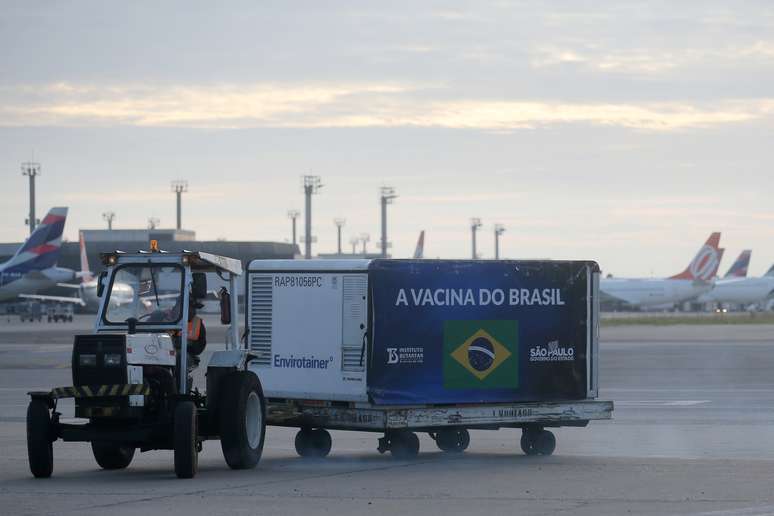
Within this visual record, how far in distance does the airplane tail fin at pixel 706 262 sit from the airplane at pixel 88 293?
190 ft

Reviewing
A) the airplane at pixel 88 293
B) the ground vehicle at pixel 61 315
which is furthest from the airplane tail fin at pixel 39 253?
the ground vehicle at pixel 61 315

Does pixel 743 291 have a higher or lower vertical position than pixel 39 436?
higher

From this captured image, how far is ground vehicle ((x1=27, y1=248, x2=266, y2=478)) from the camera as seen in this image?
1370cm

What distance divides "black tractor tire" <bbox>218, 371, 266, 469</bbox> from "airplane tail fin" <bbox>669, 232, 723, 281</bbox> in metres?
112

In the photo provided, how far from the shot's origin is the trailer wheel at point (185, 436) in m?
13.5

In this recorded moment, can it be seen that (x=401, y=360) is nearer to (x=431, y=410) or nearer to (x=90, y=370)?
(x=431, y=410)

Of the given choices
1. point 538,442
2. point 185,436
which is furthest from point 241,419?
point 538,442

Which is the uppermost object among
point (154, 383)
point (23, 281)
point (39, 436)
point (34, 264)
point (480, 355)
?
point (34, 264)

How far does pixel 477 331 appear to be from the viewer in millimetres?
17094

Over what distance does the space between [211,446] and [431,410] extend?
3.92 m

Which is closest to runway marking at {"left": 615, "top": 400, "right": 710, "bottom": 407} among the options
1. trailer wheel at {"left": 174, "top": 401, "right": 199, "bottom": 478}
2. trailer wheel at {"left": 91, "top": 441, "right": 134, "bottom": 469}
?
trailer wheel at {"left": 91, "top": 441, "right": 134, "bottom": 469}

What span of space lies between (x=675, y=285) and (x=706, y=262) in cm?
437

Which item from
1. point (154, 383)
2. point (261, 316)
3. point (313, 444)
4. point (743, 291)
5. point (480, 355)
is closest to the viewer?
point (154, 383)

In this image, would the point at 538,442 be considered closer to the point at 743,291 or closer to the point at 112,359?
the point at 112,359
